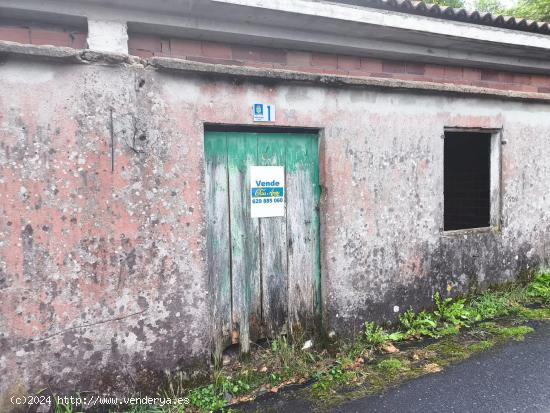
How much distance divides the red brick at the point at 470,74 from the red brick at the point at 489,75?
77 mm

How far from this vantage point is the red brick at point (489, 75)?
535cm

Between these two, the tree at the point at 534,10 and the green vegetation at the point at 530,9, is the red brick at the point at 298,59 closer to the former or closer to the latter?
the green vegetation at the point at 530,9

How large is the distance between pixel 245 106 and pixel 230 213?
1.00 metres

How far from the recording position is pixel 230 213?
372 centimetres

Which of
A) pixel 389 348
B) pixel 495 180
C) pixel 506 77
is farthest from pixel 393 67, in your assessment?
pixel 389 348

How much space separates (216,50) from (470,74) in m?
3.50

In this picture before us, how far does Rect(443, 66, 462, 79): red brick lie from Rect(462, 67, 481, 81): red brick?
7 centimetres

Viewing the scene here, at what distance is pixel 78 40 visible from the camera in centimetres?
328

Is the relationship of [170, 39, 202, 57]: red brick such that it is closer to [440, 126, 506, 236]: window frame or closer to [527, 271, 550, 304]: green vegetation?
[440, 126, 506, 236]: window frame

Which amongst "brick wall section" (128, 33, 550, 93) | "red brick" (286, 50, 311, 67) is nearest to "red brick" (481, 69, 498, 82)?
"brick wall section" (128, 33, 550, 93)

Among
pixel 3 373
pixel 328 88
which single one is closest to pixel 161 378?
pixel 3 373

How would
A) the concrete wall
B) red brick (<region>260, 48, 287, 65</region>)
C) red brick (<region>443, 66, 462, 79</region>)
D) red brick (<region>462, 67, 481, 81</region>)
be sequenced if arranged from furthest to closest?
red brick (<region>462, 67, 481, 81</region>) < red brick (<region>443, 66, 462, 79</region>) < red brick (<region>260, 48, 287, 65</region>) < the concrete wall

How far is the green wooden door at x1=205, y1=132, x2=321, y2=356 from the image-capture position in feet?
12.0

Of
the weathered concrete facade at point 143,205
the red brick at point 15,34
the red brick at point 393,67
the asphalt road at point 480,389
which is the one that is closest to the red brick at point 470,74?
the red brick at point 393,67
